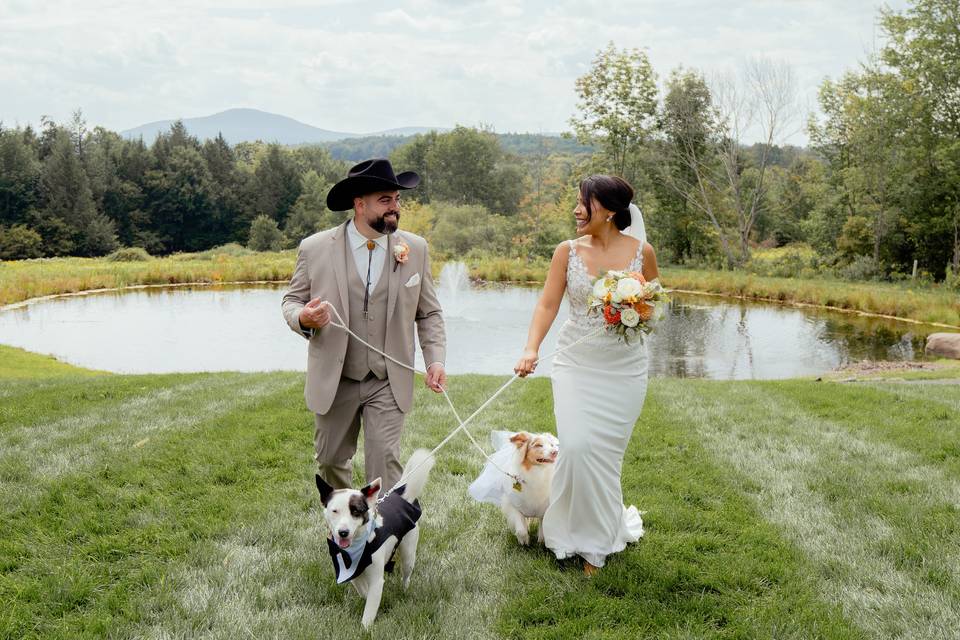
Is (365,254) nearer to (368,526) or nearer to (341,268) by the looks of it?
(341,268)

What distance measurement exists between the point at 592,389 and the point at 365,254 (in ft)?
5.69

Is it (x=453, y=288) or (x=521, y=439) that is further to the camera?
(x=453, y=288)

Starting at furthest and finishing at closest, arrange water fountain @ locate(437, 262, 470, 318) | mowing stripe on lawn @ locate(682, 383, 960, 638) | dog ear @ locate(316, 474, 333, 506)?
1. water fountain @ locate(437, 262, 470, 318)
2. mowing stripe on lawn @ locate(682, 383, 960, 638)
3. dog ear @ locate(316, 474, 333, 506)

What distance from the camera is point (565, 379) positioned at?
517 cm

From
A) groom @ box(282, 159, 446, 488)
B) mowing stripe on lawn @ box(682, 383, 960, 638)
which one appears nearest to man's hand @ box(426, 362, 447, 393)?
groom @ box(282, 159, 446, 488)

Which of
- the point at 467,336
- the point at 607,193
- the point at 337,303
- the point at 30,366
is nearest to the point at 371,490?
the point at 337,303

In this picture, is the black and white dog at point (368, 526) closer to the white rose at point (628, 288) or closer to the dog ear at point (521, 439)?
the dog ear at point (521, 439)

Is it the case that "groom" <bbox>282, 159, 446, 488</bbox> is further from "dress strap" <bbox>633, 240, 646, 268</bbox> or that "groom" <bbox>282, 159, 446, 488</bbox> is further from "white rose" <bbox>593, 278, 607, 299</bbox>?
"dress strap" <bbox>633, 240, 646, 268</bbox>

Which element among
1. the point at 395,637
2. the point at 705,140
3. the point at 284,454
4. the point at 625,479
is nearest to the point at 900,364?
the point at 625,479

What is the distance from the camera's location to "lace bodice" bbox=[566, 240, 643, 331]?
5.20 m

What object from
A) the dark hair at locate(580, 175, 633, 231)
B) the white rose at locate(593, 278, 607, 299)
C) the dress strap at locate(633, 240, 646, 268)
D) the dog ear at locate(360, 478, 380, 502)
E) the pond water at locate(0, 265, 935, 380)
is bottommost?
the pond water at locate(0, 265, 935, 380)

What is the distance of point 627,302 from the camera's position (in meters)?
4.78

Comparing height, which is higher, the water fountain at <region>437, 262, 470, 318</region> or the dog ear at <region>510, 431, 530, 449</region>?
the dog ear at <region>510, 431, 530, 449</region>

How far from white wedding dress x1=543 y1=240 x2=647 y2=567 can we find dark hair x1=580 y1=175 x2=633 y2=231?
0.45 meters
